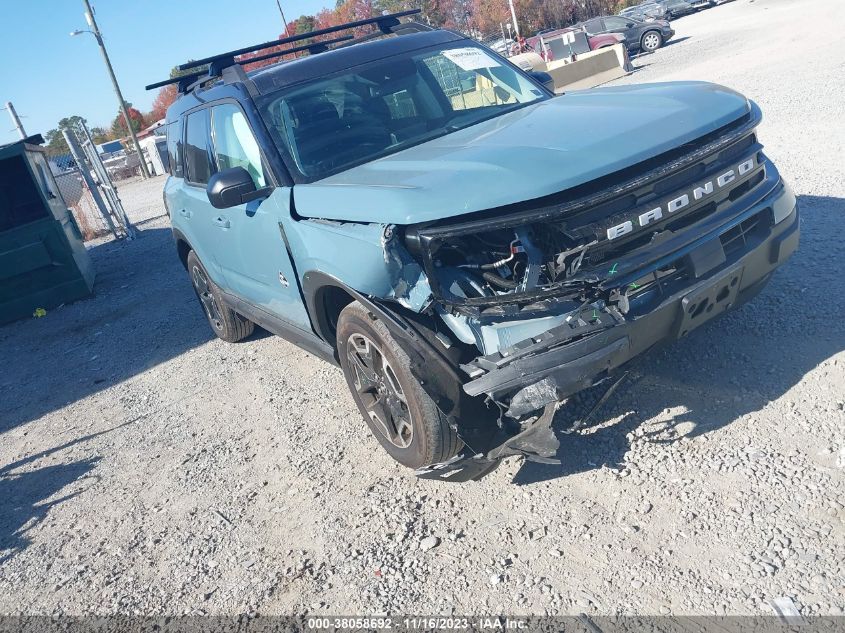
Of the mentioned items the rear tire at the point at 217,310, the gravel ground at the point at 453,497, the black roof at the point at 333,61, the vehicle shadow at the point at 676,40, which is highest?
the black roof at the point at 333,61

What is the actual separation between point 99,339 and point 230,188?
4959 mm

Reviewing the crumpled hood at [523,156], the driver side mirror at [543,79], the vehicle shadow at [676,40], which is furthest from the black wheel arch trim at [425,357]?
the vehicle shadow at [676,40]

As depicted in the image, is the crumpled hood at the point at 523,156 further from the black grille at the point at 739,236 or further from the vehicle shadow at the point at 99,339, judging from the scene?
the vehicle shadow at the point at 99,339

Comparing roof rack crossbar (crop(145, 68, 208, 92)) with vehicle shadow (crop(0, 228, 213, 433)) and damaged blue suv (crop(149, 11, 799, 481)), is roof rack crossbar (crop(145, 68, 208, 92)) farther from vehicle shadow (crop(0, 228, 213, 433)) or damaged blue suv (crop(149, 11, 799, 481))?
vehicle shadow (crop(0, 228, 213, 433))

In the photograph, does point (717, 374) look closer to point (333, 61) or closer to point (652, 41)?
point (333, 61)

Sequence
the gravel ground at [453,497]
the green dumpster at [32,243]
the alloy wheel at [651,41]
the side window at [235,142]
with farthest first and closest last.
Result: the alloy wheel at [651,41] → the green dumpster at [32,243] → the side window at [235,142] → the gravel ground at [453,497]

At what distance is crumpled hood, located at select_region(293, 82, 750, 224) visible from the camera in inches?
111

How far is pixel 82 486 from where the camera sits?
15.0ft

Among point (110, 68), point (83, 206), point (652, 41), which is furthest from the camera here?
point (110, 68)

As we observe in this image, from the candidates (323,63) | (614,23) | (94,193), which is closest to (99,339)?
(323,63)

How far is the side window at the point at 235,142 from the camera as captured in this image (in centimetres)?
412

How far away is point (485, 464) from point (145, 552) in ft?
6.17

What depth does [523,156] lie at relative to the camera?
298 centimetres

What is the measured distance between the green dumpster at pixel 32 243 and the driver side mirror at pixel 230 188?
6.73 m
